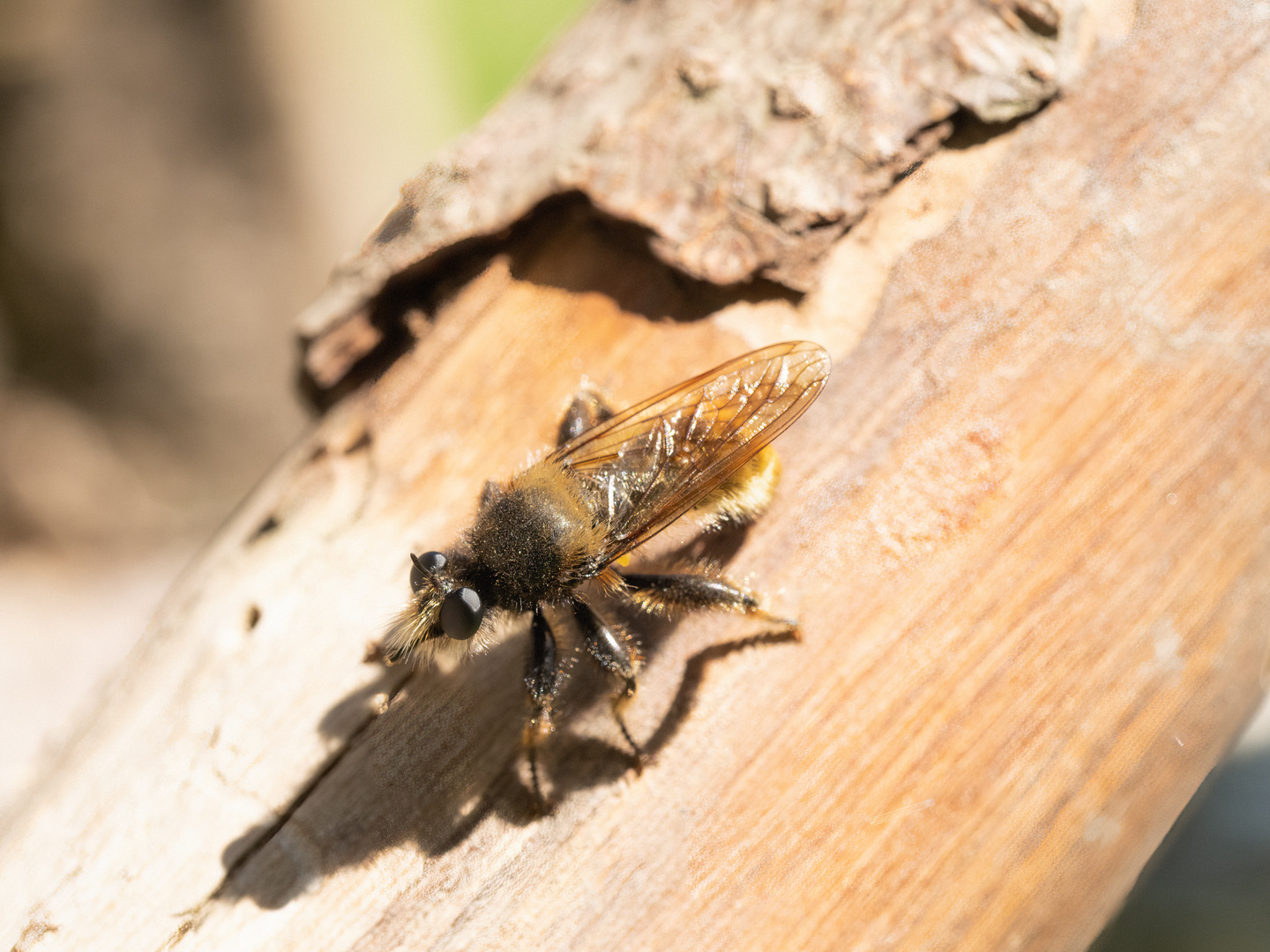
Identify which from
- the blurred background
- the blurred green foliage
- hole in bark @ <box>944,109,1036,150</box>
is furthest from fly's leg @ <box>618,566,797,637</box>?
the blurred green foliage

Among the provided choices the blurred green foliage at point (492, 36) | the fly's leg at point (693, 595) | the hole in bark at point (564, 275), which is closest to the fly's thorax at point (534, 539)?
the fly's leg at point (693, 595)

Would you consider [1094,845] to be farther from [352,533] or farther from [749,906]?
[352,533]

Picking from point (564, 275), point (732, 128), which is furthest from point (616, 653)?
point (732, 128)

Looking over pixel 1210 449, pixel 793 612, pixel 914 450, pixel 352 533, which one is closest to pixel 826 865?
pixel 793 612

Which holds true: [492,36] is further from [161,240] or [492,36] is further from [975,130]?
[975,130]

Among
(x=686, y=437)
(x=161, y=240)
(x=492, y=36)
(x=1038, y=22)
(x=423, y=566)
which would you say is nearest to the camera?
(x=1038, y=22)
